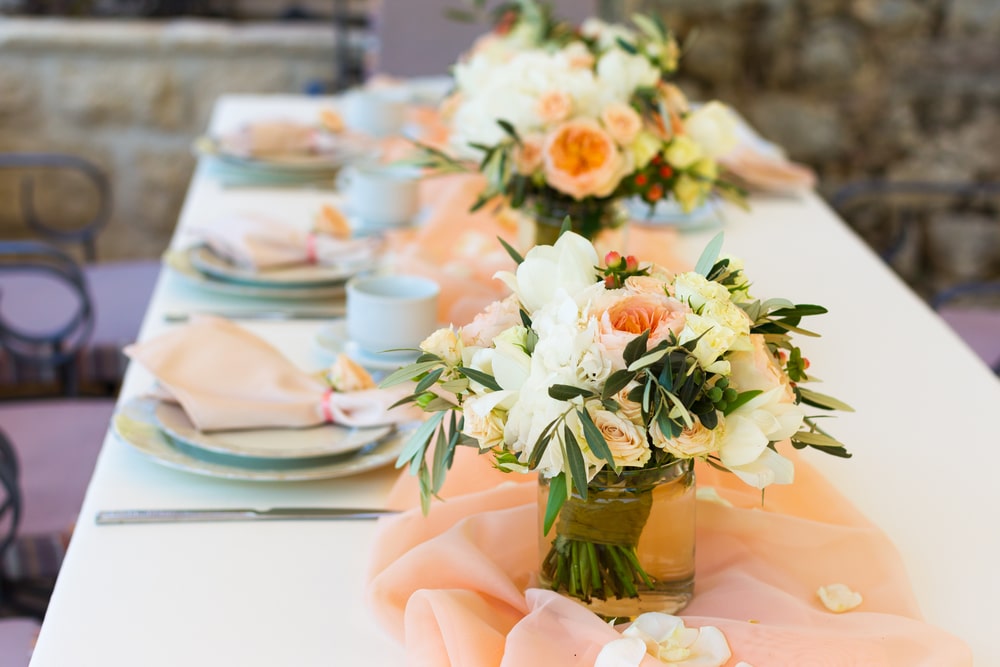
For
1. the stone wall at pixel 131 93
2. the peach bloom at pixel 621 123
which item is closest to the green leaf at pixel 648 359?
the peach bloom at pixel 621 123

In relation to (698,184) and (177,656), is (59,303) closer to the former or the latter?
(698,184)

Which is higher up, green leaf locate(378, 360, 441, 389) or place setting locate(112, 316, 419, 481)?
green leaf locate(378, 360, 441, 389)

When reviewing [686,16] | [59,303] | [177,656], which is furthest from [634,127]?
[686,16]

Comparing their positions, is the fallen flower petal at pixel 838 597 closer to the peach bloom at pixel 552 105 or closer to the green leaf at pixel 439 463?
the green leaf at pixel 439 463

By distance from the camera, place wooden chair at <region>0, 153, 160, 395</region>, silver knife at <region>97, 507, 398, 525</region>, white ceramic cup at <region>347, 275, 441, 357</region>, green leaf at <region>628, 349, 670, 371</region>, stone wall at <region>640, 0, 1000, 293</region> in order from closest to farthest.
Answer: green leaf at <region>628, 349, 670, 371</region> < silver knife at <region>97, 507, 398, 525</region> < white ceramic cup at <region>347, 275, 441, 357</region> < wooden chair at <region>0, 153, 160, 395</region> < stone wall at <region>640, 0, 1000, 293</region>

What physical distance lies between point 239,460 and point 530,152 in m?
0.54

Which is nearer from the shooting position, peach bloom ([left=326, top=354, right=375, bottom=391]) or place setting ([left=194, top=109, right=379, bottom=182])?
peach bloom ([left=326, top=354, right=375, bottom=391])

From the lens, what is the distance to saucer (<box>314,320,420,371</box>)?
4.42ft

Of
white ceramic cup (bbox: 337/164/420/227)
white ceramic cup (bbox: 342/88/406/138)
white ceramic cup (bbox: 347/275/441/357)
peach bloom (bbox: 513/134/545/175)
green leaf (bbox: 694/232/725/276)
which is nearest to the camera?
green leaf (bbox: 694/232/725/276)

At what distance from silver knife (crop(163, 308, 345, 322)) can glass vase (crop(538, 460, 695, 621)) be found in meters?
0.73

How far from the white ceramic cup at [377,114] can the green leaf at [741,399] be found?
1.81 metres

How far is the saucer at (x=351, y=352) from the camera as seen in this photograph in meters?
1.35

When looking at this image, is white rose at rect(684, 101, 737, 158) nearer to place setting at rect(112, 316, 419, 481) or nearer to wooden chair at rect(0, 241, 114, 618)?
place setting at rect(112, 316, 419, 481)

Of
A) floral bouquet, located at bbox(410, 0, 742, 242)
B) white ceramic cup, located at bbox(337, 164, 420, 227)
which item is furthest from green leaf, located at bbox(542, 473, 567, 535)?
white ceramic cup, located at bbox(337, 164, 420, 227)
